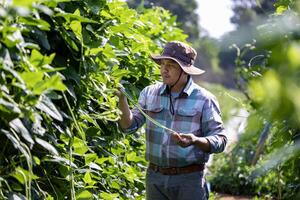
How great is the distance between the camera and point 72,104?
2.74 meters

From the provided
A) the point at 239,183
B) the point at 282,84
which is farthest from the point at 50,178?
the point at 239,183

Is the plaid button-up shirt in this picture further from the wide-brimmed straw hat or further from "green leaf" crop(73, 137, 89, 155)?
"green leaf" crop(73, 137, 89, 155)

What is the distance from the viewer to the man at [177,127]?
3781mm

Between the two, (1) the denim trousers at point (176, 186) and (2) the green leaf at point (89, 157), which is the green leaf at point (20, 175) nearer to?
(2) the green leaf at point (89, 157)

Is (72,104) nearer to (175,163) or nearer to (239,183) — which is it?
(175,163)

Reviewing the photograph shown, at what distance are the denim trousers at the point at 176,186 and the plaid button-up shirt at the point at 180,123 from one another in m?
0.08

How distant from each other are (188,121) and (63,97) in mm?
1340

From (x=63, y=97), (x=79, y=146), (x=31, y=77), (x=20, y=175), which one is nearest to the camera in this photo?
(x=31, y=77)

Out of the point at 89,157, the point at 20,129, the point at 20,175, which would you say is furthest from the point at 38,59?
the point at 89,157

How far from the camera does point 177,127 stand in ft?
12.6

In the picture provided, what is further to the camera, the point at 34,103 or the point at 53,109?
the point at 53,109

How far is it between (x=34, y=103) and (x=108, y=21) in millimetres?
1101

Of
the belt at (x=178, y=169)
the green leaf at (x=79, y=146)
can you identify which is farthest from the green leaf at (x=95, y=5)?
the belt at (x=178, y=169)

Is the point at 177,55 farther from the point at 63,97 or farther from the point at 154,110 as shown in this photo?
the point at 63,97
